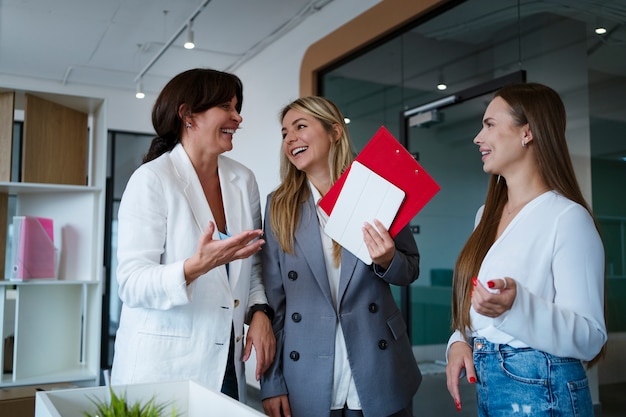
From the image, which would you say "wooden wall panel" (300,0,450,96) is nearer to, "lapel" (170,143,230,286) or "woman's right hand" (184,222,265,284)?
"lapel" (170,143,230,286)

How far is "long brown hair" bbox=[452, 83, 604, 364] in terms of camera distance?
1.49 m

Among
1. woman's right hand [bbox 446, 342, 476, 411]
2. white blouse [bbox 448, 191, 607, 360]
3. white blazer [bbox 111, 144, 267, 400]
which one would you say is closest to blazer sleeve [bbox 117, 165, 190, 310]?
white blazer [bbox 111, 144, 267, 400]

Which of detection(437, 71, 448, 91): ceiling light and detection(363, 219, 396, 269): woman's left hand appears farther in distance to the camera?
detection(437, 71, 448, 91): ceiling light

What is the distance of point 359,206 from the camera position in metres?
1.77

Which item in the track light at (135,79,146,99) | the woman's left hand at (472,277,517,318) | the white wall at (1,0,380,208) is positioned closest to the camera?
the woman's left hand at (472,277,517,318)

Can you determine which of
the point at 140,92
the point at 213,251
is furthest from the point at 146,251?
the point at 140,92

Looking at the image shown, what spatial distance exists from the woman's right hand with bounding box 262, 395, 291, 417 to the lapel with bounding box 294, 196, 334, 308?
12.5 inches

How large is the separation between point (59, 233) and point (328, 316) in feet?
7.30

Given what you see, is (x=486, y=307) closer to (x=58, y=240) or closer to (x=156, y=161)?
(x=156, y=161)

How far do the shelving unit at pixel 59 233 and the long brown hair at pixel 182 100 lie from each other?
150 centimetres

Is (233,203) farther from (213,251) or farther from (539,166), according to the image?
(539,166)

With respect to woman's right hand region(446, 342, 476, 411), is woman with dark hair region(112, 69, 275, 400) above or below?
above

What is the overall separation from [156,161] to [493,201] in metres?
1.00

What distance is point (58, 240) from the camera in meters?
3.47
